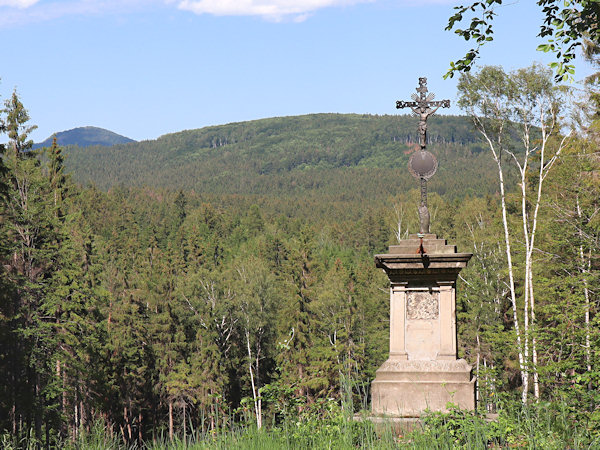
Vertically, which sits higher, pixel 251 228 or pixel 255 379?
pixel 251 228

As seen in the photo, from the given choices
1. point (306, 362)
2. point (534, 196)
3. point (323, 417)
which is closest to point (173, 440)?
point (323, 417)

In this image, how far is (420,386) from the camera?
895 centimetres

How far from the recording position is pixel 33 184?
30.4 meters

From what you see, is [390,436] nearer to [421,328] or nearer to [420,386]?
[420,386]

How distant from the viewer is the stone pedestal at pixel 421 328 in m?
9.02

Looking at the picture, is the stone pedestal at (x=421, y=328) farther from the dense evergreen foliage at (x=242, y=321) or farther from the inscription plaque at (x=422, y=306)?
the dense evergreen foliage at (x=242, y=321)

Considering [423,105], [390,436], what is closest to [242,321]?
[423,105]

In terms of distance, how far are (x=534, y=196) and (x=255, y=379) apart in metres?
29.1

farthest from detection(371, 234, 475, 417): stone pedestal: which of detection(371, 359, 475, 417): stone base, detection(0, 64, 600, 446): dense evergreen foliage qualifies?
detection(0, 64, 600, 446): dense evergreen foliage

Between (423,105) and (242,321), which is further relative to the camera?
(242,321)

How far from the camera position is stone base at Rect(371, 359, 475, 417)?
29.0 feet

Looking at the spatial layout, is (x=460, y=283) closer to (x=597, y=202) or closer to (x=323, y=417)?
(x=597, y=202)

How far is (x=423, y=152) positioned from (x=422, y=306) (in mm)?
2373

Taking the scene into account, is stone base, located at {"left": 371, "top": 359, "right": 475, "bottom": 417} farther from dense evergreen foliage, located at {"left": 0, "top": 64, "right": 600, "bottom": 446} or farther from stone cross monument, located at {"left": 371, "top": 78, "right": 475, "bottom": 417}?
dense evergreen foliage, located at {"left": 0, "top": 64, "right": 600, "bottom": 446}
